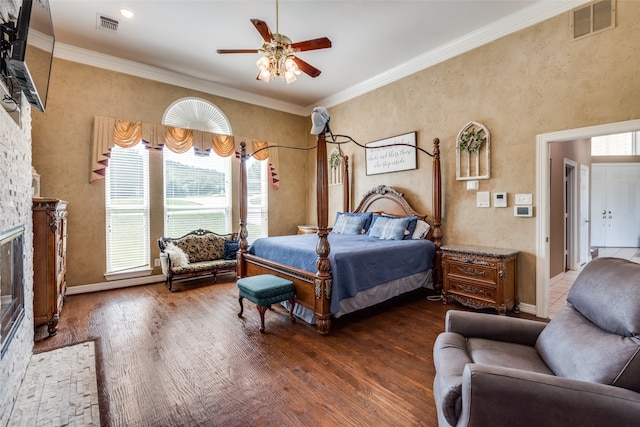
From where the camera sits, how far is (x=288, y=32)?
3732 millimetres

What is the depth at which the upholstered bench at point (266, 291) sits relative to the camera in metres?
2.94

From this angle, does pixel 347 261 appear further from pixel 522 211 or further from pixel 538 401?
pixel 522 211

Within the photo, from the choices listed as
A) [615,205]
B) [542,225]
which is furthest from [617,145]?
[542,225]

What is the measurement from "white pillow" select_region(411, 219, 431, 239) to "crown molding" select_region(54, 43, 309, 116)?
3.87 m

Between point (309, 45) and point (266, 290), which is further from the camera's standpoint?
point (266, 290)

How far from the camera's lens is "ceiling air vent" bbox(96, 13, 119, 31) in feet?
11.2

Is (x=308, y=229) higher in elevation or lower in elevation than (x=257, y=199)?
lower

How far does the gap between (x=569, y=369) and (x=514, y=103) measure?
320 cm

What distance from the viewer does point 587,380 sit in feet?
3.98

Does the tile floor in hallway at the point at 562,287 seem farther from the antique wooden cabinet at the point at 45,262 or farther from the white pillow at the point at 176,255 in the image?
the antique wooden cabinet at the point at 45,262

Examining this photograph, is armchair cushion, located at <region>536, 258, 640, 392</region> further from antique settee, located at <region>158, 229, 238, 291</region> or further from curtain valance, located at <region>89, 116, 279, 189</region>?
curtain valance, located at <region>89, 116, 279, 189</region>

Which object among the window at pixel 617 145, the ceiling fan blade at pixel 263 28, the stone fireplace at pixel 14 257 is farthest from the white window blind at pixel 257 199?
the window at pixel 617 145

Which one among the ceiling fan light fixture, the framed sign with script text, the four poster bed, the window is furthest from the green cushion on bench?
the window

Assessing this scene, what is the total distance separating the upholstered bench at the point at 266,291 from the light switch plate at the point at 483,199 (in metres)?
2.62
